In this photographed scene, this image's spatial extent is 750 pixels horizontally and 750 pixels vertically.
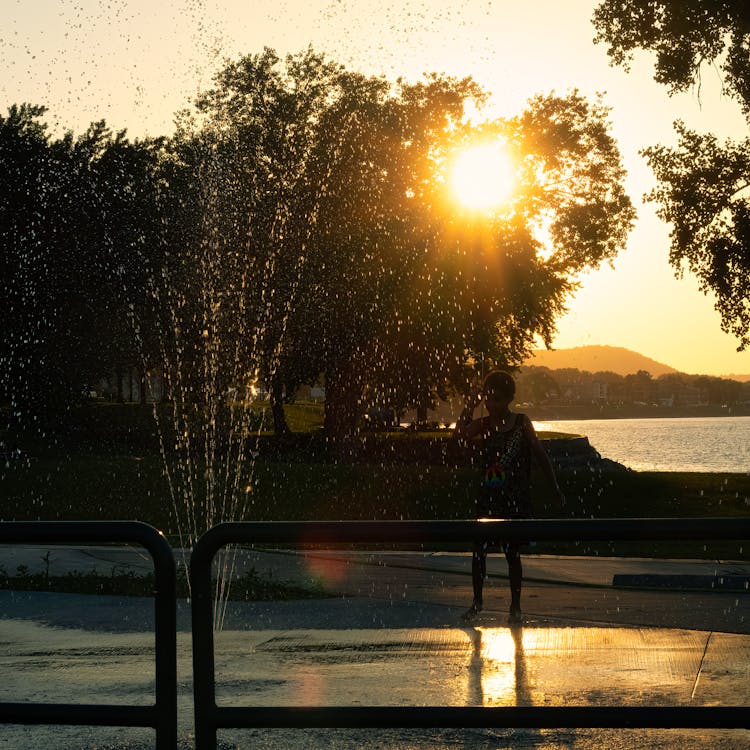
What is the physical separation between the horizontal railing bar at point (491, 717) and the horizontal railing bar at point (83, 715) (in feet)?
0.61

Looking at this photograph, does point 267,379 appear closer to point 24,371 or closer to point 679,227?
point 24,371

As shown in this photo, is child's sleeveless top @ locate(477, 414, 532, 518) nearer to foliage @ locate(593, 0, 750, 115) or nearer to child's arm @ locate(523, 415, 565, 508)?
child's arm @ locate(523, 415, 565, 508)

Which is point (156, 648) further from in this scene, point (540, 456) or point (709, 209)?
point (709, 209)

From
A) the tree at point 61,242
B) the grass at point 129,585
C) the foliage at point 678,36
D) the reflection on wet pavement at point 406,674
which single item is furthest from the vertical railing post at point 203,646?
the tree at point 61,242

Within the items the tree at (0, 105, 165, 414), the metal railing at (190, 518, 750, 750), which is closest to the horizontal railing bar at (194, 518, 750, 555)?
the metal railing at (190, 518, 750, 750)

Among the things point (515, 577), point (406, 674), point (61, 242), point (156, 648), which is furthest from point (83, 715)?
point (61, 242)

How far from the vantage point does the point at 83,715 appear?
130 inches

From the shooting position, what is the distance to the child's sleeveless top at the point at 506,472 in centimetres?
891

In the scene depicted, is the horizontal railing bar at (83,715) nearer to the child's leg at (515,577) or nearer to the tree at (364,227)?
the child's leg at (515,577)

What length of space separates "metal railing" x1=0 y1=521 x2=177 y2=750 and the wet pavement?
2272 mm

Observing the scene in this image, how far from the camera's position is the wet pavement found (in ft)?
18.7

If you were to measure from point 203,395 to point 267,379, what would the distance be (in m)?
3.70

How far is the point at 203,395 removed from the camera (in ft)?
137

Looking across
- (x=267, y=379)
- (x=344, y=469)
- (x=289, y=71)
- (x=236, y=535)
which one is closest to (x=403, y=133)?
(x=289, y=71)
